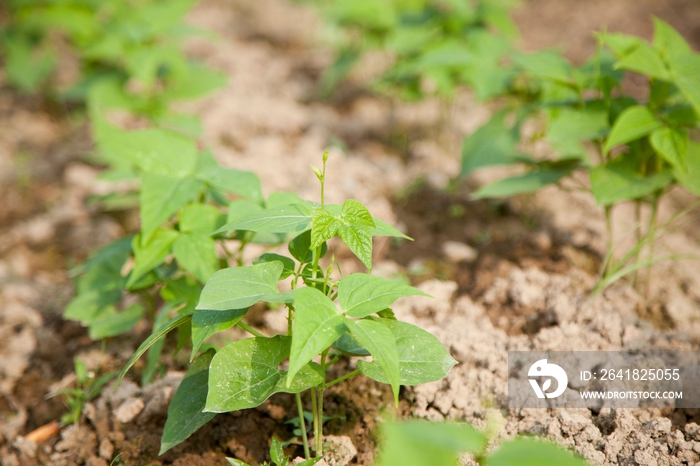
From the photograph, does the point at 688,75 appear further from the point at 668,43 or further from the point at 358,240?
the point at 358,240

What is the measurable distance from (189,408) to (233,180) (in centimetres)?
66

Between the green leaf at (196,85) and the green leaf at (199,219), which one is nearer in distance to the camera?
the green leaf at (199,219)

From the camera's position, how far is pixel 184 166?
66.7 inches

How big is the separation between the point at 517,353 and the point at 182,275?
1.08 metres

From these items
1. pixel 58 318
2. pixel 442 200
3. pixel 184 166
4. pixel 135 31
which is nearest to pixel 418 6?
pixel 442 200

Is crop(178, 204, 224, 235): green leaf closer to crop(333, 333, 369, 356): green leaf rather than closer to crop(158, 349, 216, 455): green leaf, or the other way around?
crop(158, 349, 216, 455): green leaf

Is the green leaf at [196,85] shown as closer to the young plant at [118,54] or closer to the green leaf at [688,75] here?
the young plant at [118,54]

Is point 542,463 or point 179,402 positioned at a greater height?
point 542,463

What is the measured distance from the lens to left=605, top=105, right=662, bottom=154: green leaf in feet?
5.49

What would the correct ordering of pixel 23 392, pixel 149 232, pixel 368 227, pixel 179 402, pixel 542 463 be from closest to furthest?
pixel 542 463
pixel 368 227
pixel 179 402
pixel 149 232
pixel 23 392

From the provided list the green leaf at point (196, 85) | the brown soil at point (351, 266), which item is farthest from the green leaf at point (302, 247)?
the green leaf at point (196, 85)

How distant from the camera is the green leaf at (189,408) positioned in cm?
130

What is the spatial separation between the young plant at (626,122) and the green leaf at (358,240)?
90 centimetres

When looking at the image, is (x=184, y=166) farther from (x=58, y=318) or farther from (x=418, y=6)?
(x=418, y=6)
